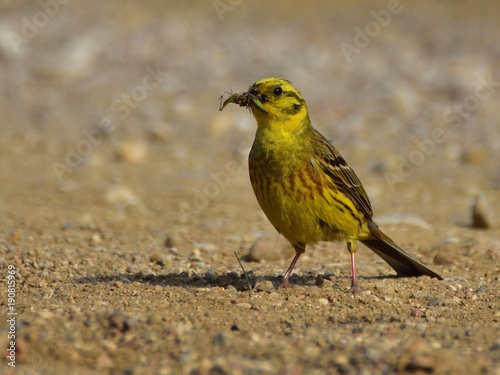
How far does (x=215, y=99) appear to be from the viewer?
15.2 m

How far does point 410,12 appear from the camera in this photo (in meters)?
19.2

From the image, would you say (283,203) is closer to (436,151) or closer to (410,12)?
(436,151)

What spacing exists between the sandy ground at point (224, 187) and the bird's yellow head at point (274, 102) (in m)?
1.22

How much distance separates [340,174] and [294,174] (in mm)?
518

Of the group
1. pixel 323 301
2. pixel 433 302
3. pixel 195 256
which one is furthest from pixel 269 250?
pixel 433 302

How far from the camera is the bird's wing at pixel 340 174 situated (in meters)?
6.84

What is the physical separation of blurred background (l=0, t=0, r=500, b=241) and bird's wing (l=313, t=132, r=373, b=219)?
120 inches

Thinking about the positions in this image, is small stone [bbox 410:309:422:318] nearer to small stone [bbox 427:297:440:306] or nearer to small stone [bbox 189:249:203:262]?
small stone [bbox 427:297:440:306]

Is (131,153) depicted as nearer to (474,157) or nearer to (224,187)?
(224,187)

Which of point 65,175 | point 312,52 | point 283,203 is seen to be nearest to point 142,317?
point 283,203

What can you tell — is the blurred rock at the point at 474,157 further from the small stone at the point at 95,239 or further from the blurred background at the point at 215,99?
the small stone at the point at 95,239

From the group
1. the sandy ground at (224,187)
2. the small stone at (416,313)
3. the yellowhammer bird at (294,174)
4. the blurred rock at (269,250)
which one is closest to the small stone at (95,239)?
the sandy ground at (224,187)

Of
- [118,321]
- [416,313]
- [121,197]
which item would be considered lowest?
[118,321]

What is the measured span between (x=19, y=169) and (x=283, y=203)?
21.1 ft
